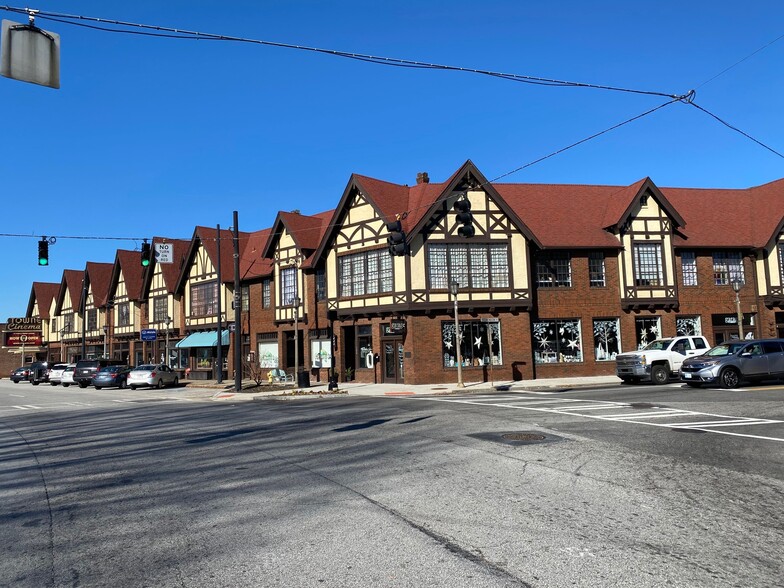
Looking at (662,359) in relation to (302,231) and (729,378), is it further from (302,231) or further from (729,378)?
(302,231)

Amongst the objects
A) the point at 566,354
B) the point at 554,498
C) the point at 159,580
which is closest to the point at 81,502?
the point at 159,580

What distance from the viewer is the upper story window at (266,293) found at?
1451 inches

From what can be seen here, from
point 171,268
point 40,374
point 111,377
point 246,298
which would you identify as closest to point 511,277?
point 246,298

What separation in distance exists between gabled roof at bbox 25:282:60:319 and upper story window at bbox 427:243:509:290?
57.8 meters

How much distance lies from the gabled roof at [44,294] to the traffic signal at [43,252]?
54.6 m

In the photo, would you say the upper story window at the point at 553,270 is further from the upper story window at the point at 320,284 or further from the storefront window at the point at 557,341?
the upper story window at the point at 320,284

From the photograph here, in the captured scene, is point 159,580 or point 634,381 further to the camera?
point 634,381

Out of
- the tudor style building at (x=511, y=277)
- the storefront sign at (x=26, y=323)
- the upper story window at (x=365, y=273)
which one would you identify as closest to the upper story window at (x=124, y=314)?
the tudor style building at (x=511, y=277)

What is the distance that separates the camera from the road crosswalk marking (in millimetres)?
12148

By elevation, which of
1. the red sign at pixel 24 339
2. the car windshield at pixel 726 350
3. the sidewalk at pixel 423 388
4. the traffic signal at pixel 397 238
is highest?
the traffic signal at pixel 397 238

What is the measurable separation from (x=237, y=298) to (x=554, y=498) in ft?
78.5

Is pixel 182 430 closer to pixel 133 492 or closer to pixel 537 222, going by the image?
pixel 133 492

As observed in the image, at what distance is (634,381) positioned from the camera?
2475 cm

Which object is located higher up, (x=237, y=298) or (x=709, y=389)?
(x=237, y=298)
